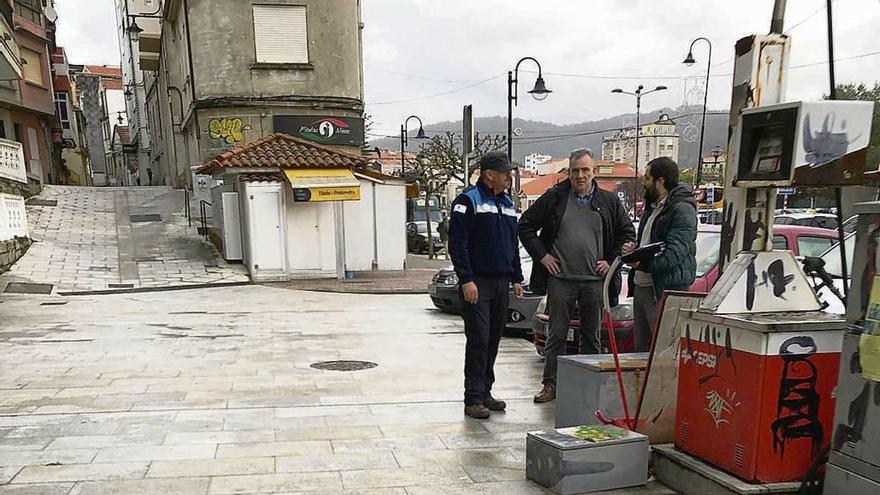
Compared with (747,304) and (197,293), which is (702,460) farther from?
(197,293)

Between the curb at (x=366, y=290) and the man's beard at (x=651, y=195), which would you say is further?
the curb at (x=366, y=290)

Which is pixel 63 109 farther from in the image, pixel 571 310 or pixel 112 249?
pixel 571 310

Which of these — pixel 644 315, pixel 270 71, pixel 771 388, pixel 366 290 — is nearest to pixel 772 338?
pixel 771 388

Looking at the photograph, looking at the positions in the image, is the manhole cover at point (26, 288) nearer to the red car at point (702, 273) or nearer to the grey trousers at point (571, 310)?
the red car at point (702, 273)

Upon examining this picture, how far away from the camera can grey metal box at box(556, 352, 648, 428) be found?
155 inches

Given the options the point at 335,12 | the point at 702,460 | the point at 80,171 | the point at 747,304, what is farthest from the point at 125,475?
the point at 80,171

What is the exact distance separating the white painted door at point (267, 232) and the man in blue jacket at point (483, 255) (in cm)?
928

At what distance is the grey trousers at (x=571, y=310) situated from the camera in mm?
4840

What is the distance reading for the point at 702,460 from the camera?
3.33m

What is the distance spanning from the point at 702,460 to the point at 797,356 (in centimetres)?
79

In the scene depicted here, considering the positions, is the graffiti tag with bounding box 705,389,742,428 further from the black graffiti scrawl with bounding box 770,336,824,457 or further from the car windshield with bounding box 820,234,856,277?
the car windshield with bounding box 820,234,856,277

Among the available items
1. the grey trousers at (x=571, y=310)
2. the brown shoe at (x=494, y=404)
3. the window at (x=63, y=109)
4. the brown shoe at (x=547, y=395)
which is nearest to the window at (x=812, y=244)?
the grey trousers at (x=571, y=310)

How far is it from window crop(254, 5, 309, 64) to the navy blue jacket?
1585cm

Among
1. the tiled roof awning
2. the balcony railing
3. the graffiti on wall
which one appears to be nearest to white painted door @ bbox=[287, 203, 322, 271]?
the tiled roof awning
